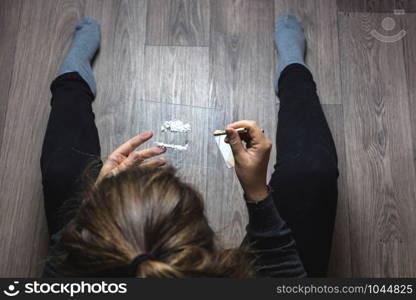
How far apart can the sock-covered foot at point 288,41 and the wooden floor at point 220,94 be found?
31 mm

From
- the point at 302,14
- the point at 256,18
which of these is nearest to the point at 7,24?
the point at 256,18

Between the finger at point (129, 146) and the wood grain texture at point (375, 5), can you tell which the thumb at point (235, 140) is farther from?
the wood grain texture at point (375, 5)

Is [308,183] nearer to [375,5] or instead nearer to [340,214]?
[340,214]

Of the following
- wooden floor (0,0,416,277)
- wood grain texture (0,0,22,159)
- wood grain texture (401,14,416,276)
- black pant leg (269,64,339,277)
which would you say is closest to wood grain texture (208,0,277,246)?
wooden floor (0,0,416,277)

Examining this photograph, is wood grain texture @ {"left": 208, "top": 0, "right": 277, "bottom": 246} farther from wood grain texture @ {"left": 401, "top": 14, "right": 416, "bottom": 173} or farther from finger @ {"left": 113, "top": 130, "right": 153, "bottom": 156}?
wood grain texture @ {"left": 401, "top": 14, "right": 416, "bottom": 173}

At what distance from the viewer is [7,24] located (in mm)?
1133

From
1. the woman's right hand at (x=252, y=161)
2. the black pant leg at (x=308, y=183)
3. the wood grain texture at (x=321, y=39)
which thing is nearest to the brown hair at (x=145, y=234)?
the woman's right hand at (x=252, y=161)

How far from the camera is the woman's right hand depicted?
73cm

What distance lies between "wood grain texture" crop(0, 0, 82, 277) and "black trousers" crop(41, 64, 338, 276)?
0.40ft

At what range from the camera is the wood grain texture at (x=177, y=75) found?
41.8 inches

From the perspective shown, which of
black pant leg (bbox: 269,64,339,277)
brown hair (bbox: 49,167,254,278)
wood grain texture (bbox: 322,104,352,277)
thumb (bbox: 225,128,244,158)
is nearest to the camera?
brown hair (bbox: 49,167,254,278)

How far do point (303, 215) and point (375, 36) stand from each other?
57cm

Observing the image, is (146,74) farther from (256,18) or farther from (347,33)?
(347,33)

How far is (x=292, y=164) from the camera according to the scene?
0.88 m
